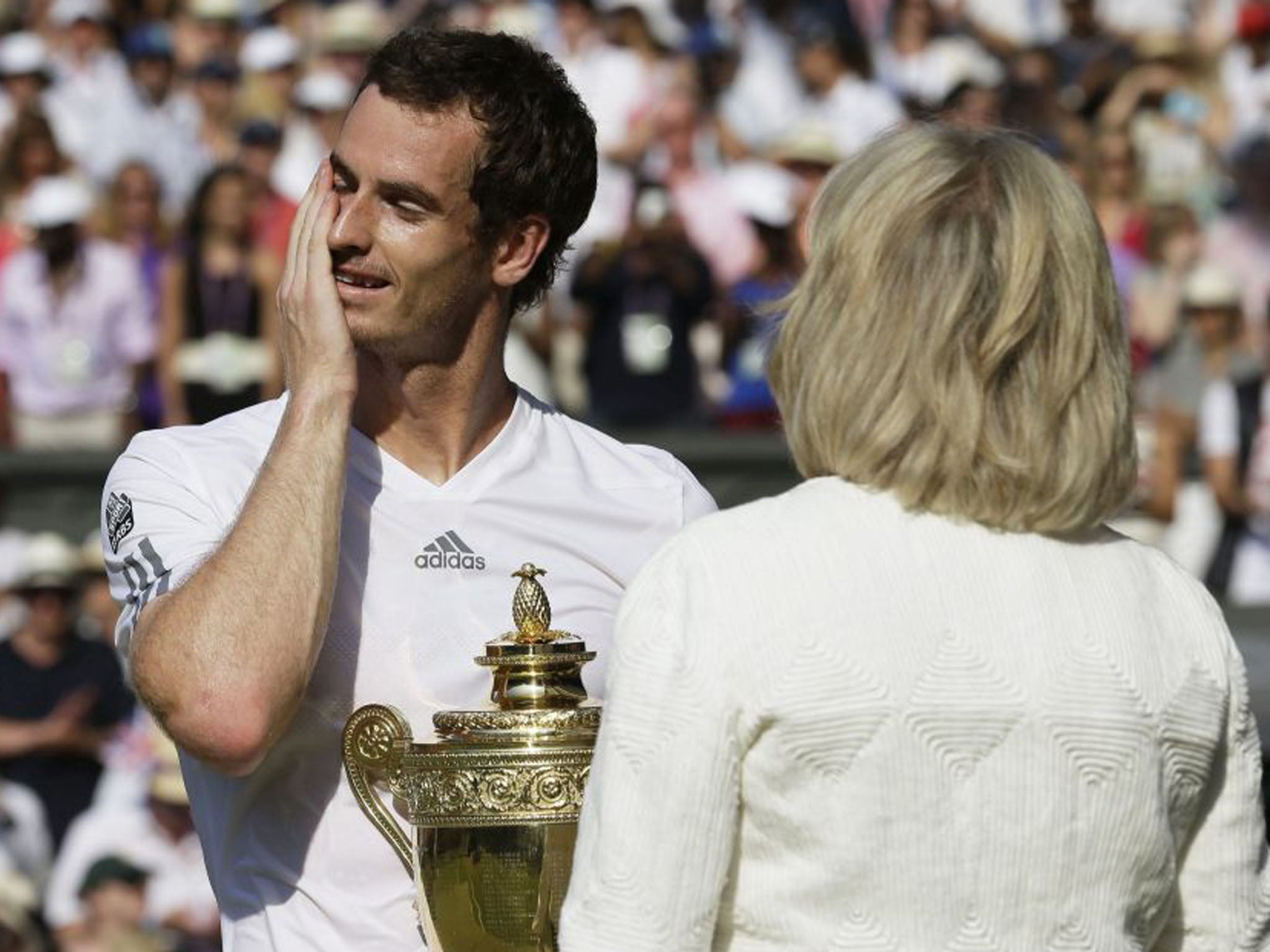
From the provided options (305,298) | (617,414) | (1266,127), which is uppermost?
(305,298)

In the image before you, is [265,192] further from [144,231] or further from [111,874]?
[111,874]

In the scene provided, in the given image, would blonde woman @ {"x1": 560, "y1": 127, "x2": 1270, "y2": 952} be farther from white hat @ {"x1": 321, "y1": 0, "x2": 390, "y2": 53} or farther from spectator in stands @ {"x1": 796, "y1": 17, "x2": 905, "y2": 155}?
white hat @ {"x1": 321, "y1": 0, "x2": 390, "y2": 53}

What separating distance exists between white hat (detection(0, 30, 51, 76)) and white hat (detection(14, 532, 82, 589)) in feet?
11.0

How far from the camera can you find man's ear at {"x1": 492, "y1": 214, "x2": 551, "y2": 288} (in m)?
3.65

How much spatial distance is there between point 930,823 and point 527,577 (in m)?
0.80

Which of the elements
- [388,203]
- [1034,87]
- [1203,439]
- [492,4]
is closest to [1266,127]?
[1034,87]

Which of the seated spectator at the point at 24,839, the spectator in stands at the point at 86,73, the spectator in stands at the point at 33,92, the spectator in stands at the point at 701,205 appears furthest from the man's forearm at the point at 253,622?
the spectator in stands at the point at 33,92

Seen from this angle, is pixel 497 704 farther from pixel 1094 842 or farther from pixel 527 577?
pixel 1094 842

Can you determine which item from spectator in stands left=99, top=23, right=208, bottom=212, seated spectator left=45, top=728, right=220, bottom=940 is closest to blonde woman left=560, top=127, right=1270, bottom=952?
seated spectator left=45, top=728, right=220, bottom=940

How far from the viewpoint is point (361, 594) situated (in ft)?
11.1

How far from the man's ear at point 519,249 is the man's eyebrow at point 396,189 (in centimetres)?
20

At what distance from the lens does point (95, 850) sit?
8.89 m

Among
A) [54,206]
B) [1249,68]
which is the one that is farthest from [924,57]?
[54,206]

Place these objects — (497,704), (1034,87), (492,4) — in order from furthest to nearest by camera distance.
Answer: (492,4) < (1034,87) < (497,704)
